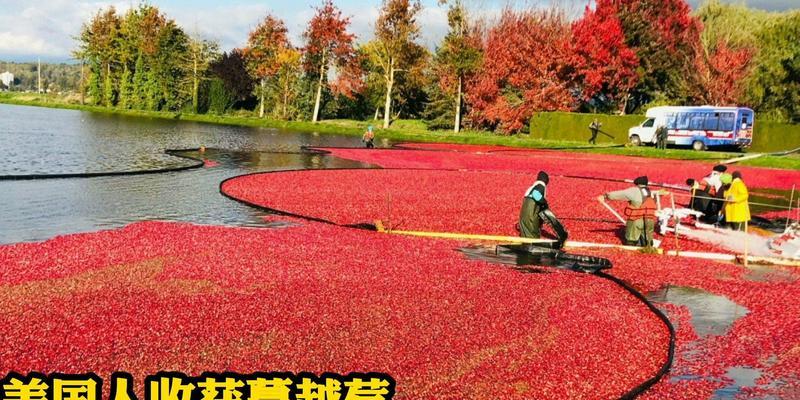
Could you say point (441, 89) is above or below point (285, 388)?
above

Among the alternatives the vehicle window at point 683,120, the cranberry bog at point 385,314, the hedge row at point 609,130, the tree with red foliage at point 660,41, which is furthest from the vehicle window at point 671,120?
the cranberry bog at point 385,314

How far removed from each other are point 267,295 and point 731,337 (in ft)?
24.5

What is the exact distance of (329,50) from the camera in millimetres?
86250

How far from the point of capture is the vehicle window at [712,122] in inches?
2062

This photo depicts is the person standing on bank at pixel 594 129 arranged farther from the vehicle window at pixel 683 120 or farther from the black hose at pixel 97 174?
the black hose at pixel 97 174

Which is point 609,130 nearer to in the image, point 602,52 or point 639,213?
point 602,52

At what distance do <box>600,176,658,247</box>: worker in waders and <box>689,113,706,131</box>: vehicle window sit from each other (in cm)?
4112

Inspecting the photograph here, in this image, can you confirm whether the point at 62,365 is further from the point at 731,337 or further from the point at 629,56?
the point at 629,56

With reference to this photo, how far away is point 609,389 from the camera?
26.3ft

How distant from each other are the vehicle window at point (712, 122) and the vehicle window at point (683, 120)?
1.60m

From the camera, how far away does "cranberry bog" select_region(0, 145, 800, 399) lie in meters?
8.27

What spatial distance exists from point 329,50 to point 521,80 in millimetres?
28512

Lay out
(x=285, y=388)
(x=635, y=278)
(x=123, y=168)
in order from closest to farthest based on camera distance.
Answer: (x=285, y=388), (x=635, y=278), (x=123, y=168)

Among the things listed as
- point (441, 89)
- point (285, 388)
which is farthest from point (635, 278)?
point (441, 89)
